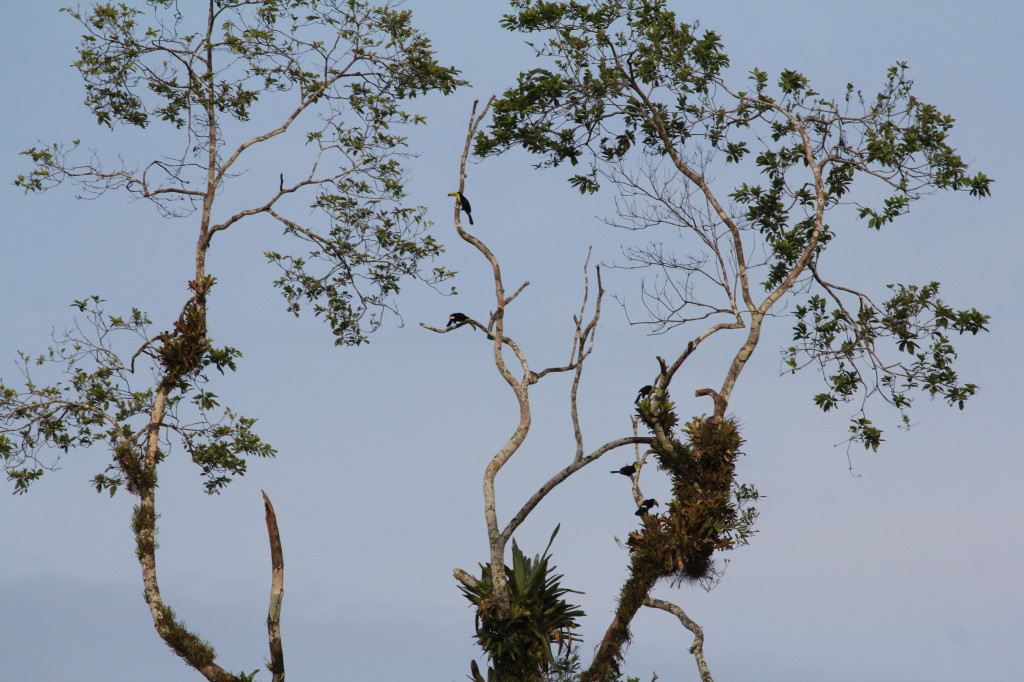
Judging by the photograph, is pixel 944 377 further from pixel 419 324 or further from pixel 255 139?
pixel 255 139

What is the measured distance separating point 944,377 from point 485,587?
7.58m

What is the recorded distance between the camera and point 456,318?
678 inches

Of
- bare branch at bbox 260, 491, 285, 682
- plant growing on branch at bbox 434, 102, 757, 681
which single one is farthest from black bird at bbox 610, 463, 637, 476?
bare branch at bbox 260, 491, 285, 682

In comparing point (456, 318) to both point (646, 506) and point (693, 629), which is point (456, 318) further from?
point (693, 629)

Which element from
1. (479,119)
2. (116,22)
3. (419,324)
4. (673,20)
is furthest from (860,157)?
(116,22)

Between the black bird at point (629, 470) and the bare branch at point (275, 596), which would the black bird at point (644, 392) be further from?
the bare branch at point (275, 596)

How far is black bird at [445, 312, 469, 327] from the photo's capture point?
17.2 metres

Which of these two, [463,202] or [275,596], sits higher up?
[463,202]

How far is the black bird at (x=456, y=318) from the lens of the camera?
1720 centimetres

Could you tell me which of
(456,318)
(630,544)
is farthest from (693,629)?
(456,318)

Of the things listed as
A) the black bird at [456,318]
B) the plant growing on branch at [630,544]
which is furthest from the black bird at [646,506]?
the black bird at [456,318]

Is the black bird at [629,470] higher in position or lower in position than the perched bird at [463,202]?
lower

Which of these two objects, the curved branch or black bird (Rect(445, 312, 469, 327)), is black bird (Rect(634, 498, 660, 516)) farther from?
black bird (Rect(445, 312, 469, 327))

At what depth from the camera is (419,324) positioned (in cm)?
1703
